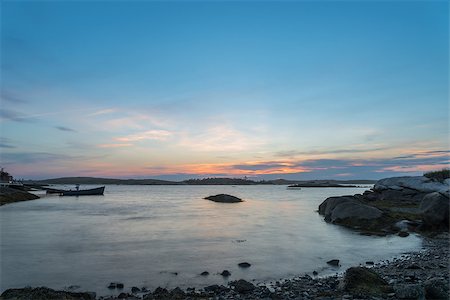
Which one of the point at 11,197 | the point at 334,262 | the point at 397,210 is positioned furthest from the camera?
the point at 11,197

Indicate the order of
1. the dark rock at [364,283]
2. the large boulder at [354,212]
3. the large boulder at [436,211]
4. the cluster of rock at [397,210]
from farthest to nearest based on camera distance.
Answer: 1. the large boulder at [354,212]
2. the cluster of rock at [397,210]
3. the large boulder at [436,211]
4. the dark rock at [364,283]

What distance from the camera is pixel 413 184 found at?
38344mm

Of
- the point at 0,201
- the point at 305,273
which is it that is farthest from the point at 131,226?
the point at 0,201

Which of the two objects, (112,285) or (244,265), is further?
(244,265)

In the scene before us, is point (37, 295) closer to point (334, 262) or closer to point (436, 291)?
point (436, 291)

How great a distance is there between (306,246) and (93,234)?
14.3m

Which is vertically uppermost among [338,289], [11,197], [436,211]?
[436,211]

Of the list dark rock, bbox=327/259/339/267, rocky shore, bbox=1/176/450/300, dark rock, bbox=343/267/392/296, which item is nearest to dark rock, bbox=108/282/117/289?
rocky shore, bbox=1/176/450/300

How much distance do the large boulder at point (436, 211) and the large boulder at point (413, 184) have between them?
11.7m

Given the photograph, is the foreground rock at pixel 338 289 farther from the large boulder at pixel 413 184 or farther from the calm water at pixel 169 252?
the large boulder at pixel 413 184

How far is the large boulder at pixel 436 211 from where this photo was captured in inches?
851

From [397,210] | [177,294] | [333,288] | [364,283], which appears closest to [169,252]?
[177,294]

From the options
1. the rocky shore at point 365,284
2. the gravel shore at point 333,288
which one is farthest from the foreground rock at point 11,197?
the gravel shore at point 333,288

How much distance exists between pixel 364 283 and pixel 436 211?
15186mm
